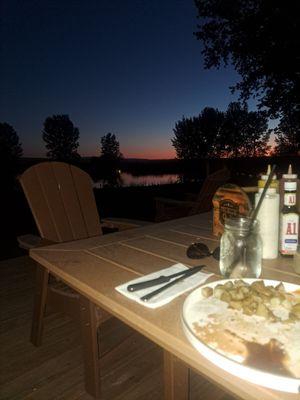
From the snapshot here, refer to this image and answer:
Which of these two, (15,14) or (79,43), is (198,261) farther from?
(79,43)

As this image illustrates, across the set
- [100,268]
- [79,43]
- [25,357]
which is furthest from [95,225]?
[79,43]

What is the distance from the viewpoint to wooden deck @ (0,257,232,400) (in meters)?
1.66

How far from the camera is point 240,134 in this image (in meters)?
35.3

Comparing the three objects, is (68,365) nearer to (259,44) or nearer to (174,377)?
(174,377)

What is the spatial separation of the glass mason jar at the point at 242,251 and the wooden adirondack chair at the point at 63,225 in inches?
28.5

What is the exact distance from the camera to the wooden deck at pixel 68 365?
1.66m

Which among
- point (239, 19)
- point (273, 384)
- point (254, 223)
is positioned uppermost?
point (239, 19)

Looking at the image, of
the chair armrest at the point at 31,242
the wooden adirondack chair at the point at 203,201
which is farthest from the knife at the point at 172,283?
the wooden adirondack chair at the point at 203,201

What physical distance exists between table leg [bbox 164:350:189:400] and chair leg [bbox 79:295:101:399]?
0.52 meters

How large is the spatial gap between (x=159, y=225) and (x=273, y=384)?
50.9 inches

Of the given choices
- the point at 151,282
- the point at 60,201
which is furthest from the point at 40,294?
the point at 151,282

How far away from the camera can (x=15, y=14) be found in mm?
11727

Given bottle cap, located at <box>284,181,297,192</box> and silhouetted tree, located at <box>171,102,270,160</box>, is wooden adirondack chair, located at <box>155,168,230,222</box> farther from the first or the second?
silhouetted tree, located at <box>171,102,270,160</box>

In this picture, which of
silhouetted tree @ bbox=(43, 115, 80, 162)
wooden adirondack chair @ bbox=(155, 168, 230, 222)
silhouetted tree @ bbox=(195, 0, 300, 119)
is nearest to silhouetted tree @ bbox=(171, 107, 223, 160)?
silhouetted tree @ bbox=(43, 115, 80, 162)
